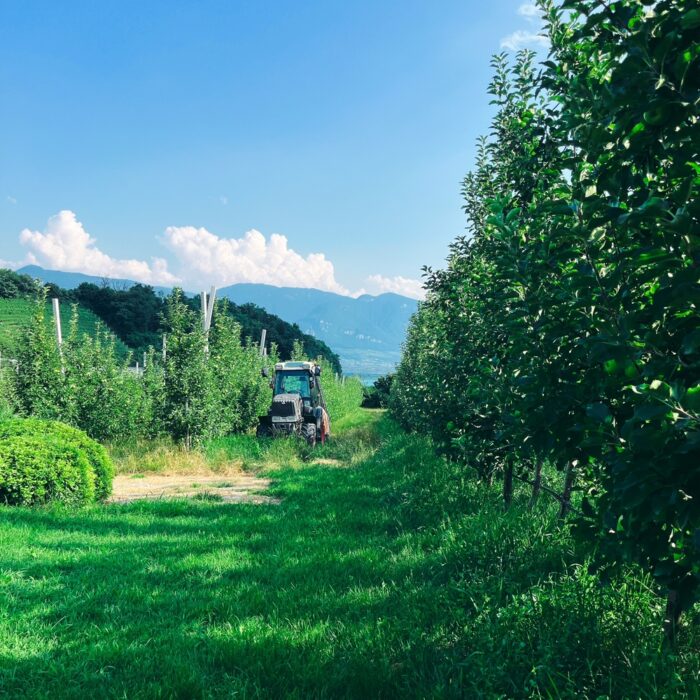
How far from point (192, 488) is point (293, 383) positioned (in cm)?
858

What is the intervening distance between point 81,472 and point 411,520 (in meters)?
5.28

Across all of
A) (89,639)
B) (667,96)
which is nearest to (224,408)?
(89,639)

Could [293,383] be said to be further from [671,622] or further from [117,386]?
[671,622]

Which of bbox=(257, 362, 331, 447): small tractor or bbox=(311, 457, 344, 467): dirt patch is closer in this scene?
bbox=(311, 457, 344, 467): dirt patch

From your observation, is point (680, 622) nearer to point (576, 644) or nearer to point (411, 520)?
point (576, 644)

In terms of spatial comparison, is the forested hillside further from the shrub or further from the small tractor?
the shrub

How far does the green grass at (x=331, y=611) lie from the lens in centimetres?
311

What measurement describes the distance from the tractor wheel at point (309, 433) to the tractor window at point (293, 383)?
79.5 inches

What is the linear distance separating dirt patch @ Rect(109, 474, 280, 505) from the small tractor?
3.83 meters

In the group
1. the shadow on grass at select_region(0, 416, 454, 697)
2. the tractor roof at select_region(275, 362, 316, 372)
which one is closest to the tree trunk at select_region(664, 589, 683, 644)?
the shadow on grass at select_region(0, 416, 454, 697)

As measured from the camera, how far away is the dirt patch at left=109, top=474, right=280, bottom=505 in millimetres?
9797

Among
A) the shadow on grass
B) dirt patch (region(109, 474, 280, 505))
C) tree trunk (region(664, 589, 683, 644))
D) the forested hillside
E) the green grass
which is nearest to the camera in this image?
tree trunk (region(664, 589, 683, 644))

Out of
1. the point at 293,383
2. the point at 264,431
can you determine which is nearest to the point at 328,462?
the point at 264,431

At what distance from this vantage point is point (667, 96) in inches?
67.7
